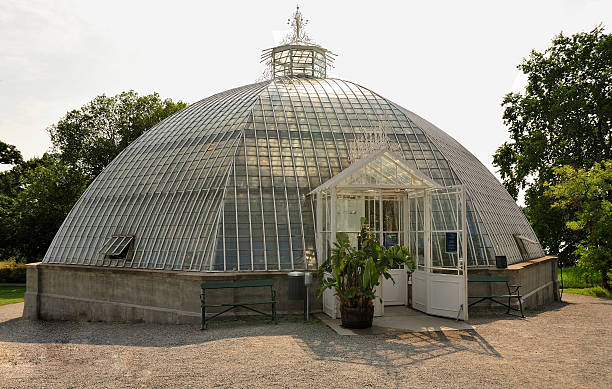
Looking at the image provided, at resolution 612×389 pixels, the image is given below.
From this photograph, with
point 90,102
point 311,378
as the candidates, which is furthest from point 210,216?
point 90,102

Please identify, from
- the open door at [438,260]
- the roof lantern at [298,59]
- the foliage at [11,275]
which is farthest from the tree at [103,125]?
the open door at [438,260]

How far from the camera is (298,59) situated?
29.1 m

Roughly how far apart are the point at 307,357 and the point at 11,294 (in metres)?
32.2

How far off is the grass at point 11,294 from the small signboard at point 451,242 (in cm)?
2734

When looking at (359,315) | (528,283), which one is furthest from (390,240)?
(528,283)

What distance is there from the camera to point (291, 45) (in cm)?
2881

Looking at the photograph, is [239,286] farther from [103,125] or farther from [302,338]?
[103,125]

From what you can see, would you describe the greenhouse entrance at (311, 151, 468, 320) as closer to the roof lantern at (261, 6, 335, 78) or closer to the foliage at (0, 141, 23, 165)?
the roof lantern at (261, 6, 335, 78)

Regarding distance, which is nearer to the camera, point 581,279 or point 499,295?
point 499,295

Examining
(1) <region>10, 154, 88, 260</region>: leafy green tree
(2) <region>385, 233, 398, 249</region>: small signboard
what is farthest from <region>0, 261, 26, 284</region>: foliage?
(2) <region>385, 233, 398, 249</region>: small signboard

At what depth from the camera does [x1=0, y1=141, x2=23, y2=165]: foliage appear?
1709 inches

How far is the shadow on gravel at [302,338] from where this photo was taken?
10640mm

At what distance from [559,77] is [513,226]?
20151mm

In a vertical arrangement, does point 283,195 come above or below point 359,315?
above
